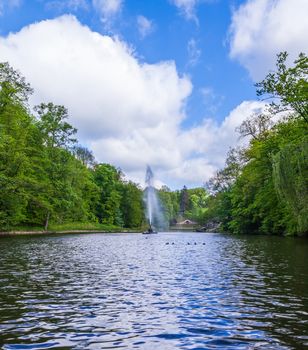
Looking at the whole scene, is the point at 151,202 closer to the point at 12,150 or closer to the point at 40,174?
the point at 40,174

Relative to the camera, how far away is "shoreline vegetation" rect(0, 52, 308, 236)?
30.8 metres

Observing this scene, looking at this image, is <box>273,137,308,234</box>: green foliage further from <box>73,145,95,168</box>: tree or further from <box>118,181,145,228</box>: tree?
<box>73,145,95,168</box>: tree

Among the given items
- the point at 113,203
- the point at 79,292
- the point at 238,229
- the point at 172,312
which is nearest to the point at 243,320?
the point at 172,312

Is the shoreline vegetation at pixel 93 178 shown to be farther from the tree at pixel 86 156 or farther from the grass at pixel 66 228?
the tree at pixel 86 156

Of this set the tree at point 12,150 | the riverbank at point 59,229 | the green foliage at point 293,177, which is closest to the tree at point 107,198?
the riverbank at point 59,229

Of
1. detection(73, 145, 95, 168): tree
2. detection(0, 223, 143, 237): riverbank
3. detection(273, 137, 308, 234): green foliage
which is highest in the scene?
detection(73, 145, 95, 168): tree

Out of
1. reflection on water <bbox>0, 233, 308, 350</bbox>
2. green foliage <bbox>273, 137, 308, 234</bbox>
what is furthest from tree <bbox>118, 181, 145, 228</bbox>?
reflection on water <bbox>0, 233, 308, 350</bbox>

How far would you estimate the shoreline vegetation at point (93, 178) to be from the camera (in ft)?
101

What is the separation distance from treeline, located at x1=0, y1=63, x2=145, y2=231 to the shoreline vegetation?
0.45 feet

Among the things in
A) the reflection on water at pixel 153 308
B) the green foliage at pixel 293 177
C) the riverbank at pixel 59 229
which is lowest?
the reflection on water at pixel 153 308

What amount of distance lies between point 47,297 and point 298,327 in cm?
715

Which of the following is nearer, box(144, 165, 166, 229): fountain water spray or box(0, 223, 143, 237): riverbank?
box(0, 223, 143, 237): riverbank

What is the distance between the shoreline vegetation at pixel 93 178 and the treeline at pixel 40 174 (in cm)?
14

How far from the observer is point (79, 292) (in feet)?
40.1
